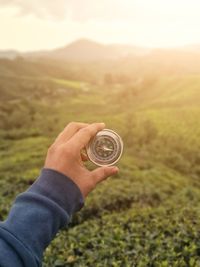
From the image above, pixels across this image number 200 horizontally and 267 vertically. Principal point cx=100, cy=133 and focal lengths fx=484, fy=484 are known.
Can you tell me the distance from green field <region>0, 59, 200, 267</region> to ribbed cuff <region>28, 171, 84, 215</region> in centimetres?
306

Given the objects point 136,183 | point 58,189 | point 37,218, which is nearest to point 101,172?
point 58,189

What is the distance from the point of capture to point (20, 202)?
6.00 ft

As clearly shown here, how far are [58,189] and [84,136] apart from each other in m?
0.26

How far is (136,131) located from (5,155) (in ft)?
38.6

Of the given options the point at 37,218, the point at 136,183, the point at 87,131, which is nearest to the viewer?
the point at 37,218

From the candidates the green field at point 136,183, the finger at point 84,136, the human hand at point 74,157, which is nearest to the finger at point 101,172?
the human hand at point 74,157

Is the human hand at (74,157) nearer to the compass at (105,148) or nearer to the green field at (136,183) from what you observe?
the compass at (105,148)

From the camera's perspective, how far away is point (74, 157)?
6.22ft

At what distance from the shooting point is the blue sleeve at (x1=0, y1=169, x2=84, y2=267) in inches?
66.1

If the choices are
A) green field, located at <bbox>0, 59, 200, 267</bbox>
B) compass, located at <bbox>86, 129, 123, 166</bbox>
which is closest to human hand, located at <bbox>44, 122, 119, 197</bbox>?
compass, located at <bbox>86, 129, 123, 166</bbox>

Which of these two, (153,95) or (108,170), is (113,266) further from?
(153,95)

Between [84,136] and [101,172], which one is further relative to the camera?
[101,172]

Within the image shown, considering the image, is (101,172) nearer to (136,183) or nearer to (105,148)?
(105,148)

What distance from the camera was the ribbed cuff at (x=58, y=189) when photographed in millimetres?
1834
